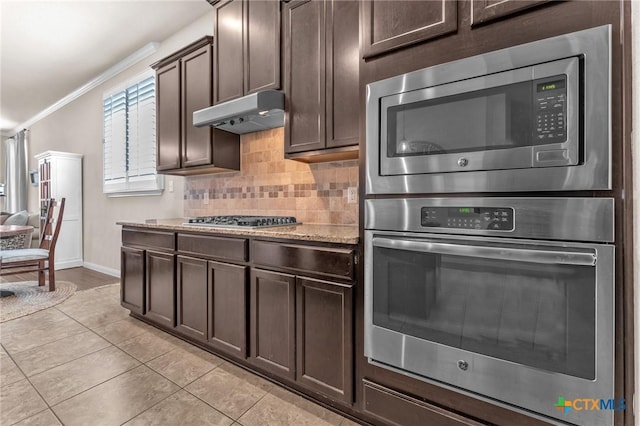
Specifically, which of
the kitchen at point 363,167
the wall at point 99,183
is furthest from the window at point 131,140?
the kitchen at point 363,167

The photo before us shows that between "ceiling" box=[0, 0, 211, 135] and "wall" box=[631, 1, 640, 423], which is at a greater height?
"ceiling" box=[0, 0, 211, 135]

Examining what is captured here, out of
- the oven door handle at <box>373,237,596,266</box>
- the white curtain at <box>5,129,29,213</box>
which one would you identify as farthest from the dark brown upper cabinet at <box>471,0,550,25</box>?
the white curtain at <box>5,129,29,213</box>

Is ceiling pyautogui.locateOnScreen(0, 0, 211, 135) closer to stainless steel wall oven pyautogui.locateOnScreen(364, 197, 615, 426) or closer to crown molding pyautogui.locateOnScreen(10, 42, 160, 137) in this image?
crown molding pyautogui.locateOnScreen(10, 42, 160, 137)

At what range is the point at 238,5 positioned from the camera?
2389mm

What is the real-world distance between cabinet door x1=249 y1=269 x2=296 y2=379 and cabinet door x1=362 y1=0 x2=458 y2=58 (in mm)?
1253

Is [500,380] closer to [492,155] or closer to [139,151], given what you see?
[492,155]

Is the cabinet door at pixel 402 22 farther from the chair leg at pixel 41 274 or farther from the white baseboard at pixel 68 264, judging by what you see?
the white baseboard at pixel 68 264

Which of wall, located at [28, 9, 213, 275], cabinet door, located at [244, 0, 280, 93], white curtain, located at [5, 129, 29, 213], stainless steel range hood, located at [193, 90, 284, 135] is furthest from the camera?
white curtain, located at [5, 129, 29, 213]

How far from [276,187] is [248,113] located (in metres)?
0.72

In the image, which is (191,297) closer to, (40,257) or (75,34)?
(40,257)

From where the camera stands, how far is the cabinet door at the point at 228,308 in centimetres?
193

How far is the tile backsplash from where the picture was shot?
2.26 metres

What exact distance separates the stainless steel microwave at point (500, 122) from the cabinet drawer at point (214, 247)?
3.19 feet

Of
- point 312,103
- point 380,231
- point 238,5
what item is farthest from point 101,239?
point 380,231
